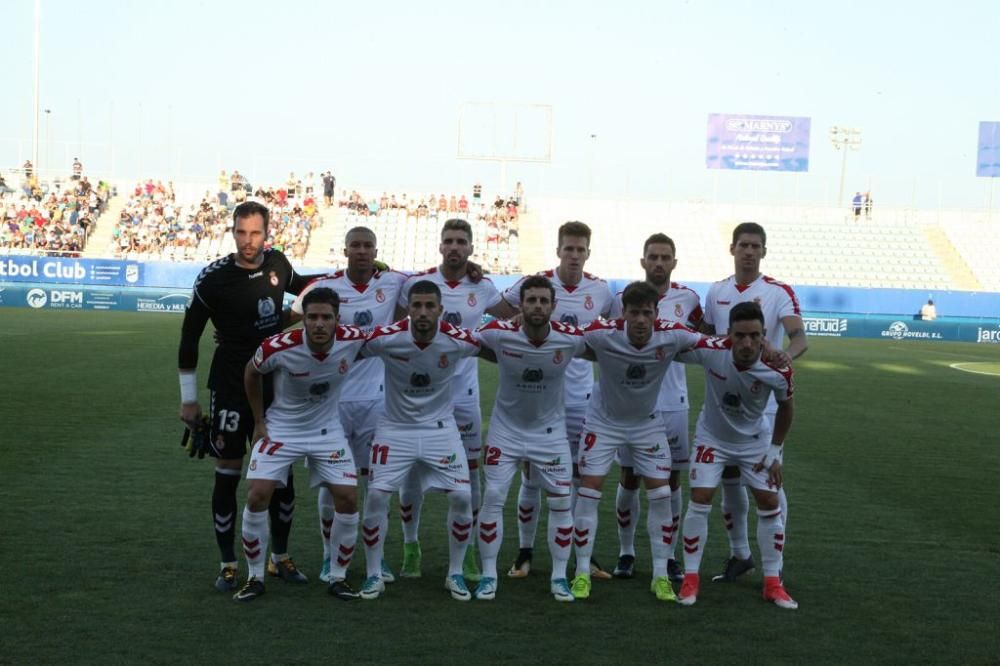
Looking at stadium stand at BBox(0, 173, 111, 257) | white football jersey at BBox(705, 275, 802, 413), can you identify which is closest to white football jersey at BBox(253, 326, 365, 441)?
white football jersey at BBox(705, 275, 802, 413)

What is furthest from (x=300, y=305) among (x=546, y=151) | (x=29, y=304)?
(x=546, y=151)

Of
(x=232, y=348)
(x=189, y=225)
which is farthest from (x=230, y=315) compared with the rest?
(x=189, y=225)

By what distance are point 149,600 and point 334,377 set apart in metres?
1.66

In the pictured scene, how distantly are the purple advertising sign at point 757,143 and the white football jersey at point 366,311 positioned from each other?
4763 cm

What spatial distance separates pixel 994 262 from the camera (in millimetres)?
47812

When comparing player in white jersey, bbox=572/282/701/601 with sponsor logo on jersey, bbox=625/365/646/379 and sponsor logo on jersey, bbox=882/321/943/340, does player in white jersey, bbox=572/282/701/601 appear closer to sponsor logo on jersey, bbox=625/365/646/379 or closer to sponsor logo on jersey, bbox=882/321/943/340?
sponsor logo on jersey, bbox=625/365/646/379

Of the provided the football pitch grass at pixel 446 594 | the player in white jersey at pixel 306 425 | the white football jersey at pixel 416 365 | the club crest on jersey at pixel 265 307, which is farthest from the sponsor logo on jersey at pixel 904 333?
the player in white jersey at pixel 306 425

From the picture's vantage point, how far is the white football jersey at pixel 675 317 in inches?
309

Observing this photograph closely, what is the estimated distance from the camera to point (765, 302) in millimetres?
7809

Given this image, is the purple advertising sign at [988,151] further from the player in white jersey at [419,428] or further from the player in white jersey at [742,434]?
the player in white jersey at [419,428]

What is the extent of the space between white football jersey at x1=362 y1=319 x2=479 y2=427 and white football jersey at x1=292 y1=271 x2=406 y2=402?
22.9 inches

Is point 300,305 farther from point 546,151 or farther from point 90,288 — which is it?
point 546,151

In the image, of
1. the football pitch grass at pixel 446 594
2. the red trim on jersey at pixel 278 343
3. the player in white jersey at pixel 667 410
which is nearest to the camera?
the football pitch grass at pixel 446 594

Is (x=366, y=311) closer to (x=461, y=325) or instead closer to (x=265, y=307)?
(x=461, y=325)
